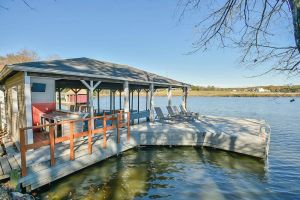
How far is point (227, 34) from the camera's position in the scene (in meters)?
3.34

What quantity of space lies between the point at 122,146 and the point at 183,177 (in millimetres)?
2922

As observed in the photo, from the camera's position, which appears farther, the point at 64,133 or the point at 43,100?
the point at 43,100

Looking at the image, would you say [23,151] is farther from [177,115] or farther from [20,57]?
[20,57]

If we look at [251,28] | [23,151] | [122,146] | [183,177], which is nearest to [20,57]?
[122,146]

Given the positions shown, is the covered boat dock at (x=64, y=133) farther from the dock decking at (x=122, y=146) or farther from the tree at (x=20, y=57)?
the tree at (x=20, y=57)

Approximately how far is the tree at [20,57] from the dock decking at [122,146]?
150 feet

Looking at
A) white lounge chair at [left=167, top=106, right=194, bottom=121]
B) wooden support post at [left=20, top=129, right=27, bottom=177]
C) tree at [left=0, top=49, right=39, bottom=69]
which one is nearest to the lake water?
wooden support post at [left=20, top=129, right=27, bottom=177]

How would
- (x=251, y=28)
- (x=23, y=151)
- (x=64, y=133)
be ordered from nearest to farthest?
(x=251, y=28)
(x=23, y=151)
(x=64, y=133)

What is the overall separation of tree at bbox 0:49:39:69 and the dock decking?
45.9 metres

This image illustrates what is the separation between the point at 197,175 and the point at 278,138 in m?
9.55

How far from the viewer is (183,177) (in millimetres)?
6938

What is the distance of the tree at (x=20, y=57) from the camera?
150 ft

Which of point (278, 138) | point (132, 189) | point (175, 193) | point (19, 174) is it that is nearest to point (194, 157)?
point (175, 193)

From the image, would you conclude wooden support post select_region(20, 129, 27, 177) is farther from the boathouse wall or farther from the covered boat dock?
the boathouse wall
